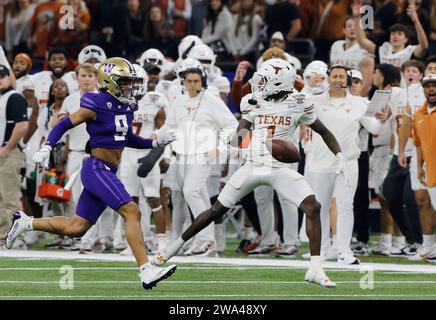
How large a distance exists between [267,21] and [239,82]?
3240 millimetres

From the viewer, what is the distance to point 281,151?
37.9 ft

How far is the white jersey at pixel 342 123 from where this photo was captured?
44.9ft

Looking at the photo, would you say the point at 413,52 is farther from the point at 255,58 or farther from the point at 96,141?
the point at 96,141

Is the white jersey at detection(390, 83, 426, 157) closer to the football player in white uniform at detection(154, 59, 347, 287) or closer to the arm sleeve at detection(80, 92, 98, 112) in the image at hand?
the football player in white uniform at detection(154, 59, 347, 287)

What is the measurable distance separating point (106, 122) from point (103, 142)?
6.4 inches

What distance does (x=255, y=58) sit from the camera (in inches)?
736

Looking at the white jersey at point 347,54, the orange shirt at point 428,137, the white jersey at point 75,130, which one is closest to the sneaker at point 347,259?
the orange shirt at point 428,137

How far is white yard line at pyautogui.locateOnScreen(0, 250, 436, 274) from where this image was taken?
12.9 m

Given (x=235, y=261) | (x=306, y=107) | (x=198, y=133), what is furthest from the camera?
(x=198, y=133)

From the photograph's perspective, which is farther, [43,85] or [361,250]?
[43,85]

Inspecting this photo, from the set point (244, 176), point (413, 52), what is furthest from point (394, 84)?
point (244, 176)

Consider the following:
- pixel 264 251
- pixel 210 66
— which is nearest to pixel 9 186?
pixel 210 66

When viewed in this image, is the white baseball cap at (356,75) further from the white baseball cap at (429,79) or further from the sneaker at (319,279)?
the sneaker at (319,279)

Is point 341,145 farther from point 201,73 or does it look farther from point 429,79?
point 201,73
